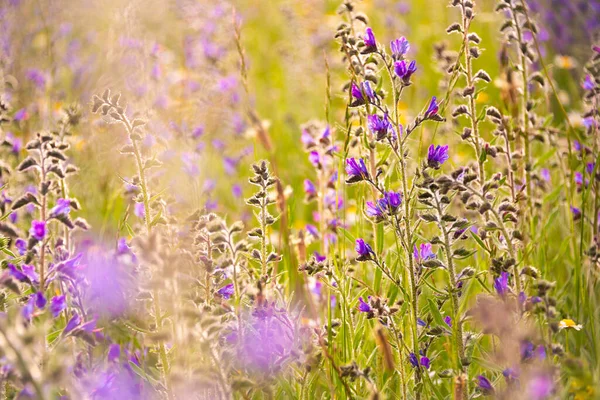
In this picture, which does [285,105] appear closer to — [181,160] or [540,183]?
[181,160]

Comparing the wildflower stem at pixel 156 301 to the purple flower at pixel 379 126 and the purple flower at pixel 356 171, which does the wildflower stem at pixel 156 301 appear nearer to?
the purple flower at pixel 356 171

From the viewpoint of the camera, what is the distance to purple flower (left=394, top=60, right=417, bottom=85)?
91.3 inches

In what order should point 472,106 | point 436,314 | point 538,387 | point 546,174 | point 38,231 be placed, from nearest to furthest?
point 538,387
point 38,231
point 436,314
point 472,106
point 546,174

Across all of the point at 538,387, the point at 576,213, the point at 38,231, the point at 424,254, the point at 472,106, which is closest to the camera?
the point at 538,387

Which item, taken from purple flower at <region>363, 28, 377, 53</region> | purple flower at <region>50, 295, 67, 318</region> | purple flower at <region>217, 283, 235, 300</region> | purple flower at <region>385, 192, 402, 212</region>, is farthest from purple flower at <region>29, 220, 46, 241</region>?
purple flower at <region>363, 28, 377, 53</region>

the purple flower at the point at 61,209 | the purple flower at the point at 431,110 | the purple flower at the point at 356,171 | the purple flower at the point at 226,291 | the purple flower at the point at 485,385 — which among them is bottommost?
the purple flower at the point at 485,385

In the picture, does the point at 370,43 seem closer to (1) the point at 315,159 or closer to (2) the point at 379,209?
(2) the point at 379,209

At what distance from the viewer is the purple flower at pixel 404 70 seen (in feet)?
7.61

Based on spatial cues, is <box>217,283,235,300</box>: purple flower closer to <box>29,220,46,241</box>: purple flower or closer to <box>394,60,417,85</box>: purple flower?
<box>29,220,46,241</box>: purple flower

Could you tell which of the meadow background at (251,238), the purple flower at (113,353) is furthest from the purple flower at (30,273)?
the purple flower at (113,353)

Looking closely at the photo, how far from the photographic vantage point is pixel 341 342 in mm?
2607

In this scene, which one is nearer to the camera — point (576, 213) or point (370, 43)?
point (370, 43)

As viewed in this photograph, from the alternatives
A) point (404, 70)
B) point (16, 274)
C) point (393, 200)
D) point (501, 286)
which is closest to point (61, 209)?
point (16, 274)

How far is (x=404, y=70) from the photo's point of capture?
2334mm
